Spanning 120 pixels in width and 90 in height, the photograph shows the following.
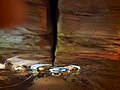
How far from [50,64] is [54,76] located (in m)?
0.09

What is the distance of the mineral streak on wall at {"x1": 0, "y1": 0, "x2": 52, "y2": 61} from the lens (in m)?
1.38

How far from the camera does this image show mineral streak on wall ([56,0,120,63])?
134cm

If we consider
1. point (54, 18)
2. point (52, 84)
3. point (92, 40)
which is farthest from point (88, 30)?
point (52, 84)

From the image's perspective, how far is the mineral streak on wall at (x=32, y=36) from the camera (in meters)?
1.38

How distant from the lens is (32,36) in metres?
1.45

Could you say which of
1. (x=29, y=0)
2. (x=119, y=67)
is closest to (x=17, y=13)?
(x=29, y=0)

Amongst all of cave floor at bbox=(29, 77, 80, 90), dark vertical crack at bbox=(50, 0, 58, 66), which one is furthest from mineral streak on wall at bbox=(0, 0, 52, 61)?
cave floor at bbox=(29, 77, 80, 90)

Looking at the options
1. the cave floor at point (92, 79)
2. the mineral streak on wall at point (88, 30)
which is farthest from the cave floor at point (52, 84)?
the mineral streak on wall at point (88, 30)

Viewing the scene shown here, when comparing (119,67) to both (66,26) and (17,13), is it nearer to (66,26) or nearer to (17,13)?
(66,26)

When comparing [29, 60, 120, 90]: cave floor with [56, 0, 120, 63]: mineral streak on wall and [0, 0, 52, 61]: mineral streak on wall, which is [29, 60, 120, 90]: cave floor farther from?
[0, 0, 52, 61]: mineral streak on wall

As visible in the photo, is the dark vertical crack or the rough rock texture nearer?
the rough rock texture

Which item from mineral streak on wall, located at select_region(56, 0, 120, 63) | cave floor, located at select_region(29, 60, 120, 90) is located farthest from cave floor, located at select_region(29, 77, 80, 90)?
mineral streak on wall, located at select_region(56, 0, 120, 63)

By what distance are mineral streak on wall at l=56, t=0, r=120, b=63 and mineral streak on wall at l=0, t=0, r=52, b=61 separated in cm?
9

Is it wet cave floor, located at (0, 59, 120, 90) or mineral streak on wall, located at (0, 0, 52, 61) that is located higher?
mineral streak on wall, located at (0, 0, 52, 61)
